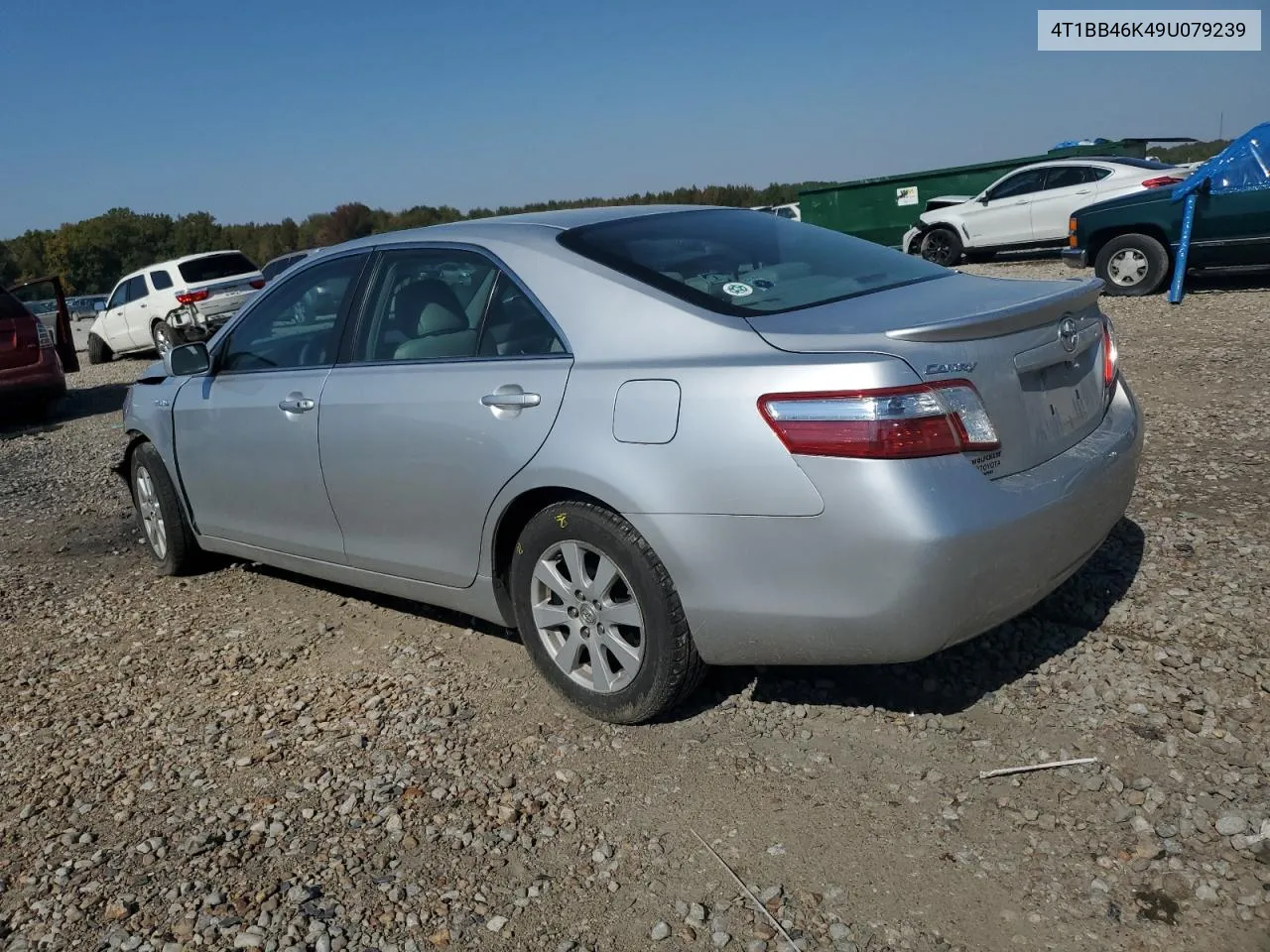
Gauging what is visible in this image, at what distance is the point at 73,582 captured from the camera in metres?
5.68

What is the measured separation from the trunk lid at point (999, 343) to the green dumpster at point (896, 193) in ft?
65.5

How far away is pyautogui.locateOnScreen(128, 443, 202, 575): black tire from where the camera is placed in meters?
5.29

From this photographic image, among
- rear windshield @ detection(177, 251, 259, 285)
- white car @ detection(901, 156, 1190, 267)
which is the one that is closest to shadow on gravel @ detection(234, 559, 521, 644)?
rear windshield @ detection(177, 251, 259, 285)

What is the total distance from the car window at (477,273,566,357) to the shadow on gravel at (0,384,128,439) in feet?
31.1

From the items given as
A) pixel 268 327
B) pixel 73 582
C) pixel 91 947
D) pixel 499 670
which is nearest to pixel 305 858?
pixel 91 947

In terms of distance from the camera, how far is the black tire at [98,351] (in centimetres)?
1995

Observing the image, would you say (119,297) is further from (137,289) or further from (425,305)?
(425,305)

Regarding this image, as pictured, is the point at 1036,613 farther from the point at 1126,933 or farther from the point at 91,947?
the point at 91,947

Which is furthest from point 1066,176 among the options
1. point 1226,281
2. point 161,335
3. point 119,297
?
point 119,297

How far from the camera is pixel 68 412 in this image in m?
13.0

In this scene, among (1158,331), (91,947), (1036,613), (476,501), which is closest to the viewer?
(91,947)

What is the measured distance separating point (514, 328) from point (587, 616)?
99 centimetres

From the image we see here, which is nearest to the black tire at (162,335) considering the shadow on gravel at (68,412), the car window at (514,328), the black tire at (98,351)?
the black tire at (98,351)

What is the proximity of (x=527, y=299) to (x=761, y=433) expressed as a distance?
3.59 feet
